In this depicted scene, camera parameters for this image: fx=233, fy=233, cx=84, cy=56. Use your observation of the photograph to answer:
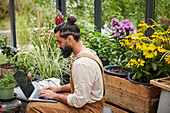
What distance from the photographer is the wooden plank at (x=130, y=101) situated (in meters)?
2.35

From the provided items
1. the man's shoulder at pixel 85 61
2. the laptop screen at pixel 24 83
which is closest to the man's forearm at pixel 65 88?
the laptop screen at pixel 24 83

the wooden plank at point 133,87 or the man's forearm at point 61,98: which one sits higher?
the man's forearm at point 61,98

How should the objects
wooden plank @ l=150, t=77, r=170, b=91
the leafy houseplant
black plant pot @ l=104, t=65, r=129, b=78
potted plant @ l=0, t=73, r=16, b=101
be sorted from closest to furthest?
wooden plank @ l=150, t=77, r=170, b=91 < potted plant @ l=0, t=73, r=16, b=101 < black plant pot @ l=104, t=65, r=129, b=78 < the leafy houseplant

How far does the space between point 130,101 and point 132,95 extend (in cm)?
8

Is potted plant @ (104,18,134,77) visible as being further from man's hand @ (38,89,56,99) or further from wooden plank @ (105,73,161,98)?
man's hand @ (38,89,56,99)

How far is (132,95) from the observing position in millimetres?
2496

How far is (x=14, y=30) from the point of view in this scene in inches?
169

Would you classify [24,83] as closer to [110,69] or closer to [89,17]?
[110,69]

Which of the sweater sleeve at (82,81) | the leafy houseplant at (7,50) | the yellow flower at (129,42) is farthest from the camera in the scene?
the leafy houseplant at (7,50)

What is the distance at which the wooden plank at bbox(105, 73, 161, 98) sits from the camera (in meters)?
2.32

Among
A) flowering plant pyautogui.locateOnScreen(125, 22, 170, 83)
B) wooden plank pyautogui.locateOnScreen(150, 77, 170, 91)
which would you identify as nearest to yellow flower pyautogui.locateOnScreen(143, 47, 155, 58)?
flowering plant pyautogui.locateOnScreen(125, 22, 170, 83)

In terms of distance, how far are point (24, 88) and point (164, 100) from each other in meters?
1.26

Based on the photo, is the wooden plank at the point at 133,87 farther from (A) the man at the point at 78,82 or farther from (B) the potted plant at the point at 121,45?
(A) the man at the point at 78,82

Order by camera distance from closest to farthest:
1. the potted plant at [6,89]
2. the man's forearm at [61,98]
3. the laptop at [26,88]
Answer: the man's forearm at [61,98] → the laptop at [26,88] → the potted plant at [6,89]
